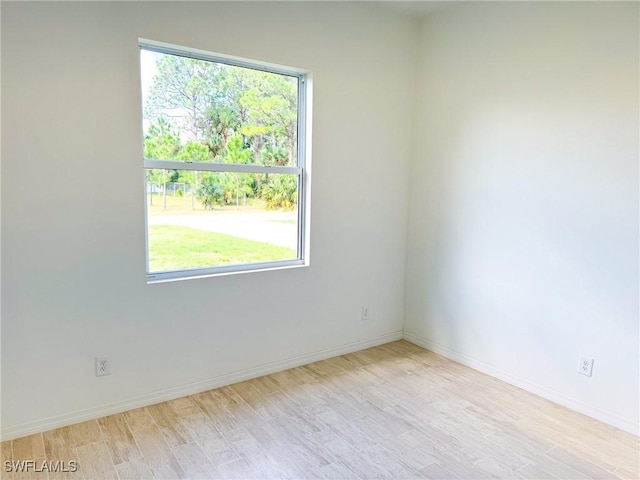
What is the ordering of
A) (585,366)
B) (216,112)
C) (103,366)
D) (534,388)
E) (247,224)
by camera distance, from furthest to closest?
(247,224)
(534,388)
(216,112)
(585,366)
(103,366)

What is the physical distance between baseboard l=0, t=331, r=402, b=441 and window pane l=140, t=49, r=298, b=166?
148cm

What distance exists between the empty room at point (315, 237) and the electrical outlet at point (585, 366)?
11mm

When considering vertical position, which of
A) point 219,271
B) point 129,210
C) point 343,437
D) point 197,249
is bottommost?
point 343,437

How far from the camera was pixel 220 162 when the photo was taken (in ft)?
9.11

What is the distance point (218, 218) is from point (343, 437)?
62.3 inches

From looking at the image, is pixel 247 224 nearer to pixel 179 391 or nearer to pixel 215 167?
pixel 215 167

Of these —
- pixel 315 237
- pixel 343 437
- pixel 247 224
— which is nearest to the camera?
pixel 343 437

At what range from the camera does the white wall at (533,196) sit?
241 cm

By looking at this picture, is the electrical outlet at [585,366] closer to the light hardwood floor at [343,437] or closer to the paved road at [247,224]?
the light hardwood floor at [343,437]

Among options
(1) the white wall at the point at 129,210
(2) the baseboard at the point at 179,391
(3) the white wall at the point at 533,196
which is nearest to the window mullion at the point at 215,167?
(1) the white wall at the point at 129,210

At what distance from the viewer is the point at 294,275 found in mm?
3104

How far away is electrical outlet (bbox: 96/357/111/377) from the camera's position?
7.83ft

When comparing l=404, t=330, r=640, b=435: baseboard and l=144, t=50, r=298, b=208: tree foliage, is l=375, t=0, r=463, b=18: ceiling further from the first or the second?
l=404, t=330, r=640, b=435: baseboard

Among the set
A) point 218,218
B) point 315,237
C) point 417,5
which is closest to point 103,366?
point 218,218
